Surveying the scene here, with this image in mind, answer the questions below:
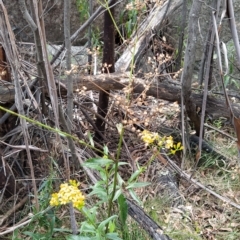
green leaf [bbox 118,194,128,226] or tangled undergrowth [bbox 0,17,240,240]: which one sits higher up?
green leaf [bbox 118,194,128,226]

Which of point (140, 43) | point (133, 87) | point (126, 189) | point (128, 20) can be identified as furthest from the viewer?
point (128, 20)

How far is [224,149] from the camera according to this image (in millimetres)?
2873

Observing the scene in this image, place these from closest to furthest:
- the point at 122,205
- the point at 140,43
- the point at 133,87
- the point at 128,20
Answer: the point at 122,205, the point at 133,87, the point at 140,43, the point at 128,20

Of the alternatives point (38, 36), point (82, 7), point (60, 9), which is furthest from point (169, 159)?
point (60, 9)

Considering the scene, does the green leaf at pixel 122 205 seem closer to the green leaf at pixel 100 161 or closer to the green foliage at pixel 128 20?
the green leaf at pixel 100 161

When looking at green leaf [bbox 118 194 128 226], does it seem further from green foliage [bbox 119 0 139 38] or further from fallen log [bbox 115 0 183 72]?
green foliage [bbox 119 0 139 38]

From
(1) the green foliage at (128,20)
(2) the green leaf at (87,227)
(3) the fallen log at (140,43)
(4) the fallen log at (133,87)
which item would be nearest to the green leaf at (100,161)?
(2) the green leaf at (87,227)

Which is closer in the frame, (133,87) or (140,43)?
(133,87)

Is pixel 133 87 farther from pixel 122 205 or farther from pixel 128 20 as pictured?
pixel 128 20

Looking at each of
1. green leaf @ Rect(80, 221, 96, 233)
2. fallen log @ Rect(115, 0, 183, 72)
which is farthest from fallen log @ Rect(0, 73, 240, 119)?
green leaf @ Rect(80, 221, 96, 233)

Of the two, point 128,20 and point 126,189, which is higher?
point 128,20

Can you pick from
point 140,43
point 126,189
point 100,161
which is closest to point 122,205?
point 126,189

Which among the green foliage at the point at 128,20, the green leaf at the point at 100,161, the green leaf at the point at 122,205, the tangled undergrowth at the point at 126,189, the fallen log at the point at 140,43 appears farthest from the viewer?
the green foliage at the point at 128,20

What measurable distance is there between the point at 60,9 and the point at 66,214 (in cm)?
248
